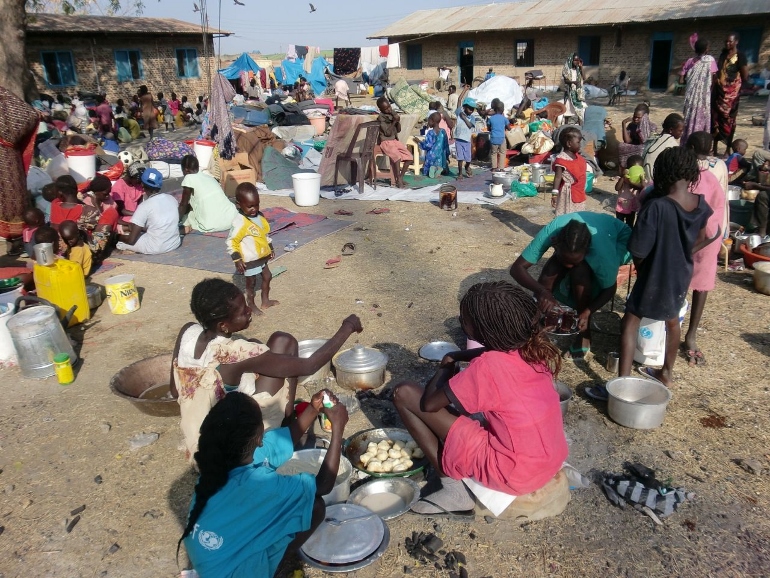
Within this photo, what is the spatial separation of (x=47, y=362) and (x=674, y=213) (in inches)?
→ 179

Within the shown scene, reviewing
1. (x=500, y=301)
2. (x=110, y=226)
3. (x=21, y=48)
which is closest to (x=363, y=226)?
(x=110, y=226)

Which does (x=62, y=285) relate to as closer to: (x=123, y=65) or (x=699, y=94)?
(x=699, y=94)

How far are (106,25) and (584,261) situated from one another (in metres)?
24.0

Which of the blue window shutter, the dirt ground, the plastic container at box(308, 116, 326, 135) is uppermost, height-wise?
the blue window shutter

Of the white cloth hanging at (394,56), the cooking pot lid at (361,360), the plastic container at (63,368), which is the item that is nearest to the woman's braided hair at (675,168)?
the cooking pot lid at (361,360)

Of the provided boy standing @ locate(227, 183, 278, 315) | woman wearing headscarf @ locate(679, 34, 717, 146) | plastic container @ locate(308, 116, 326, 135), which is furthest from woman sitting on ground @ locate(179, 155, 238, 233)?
plastic container @ locate(308, 116, 326, 135)

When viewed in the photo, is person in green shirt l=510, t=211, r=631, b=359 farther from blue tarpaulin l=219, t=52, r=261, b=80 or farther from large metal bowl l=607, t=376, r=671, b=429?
blue tarpaulin l=219, t=52, r=261, b=80

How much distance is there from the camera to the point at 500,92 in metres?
A: 21.1

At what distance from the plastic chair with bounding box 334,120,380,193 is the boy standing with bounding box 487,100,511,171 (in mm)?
2288

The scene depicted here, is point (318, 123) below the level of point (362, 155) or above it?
above

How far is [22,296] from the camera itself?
4887 mm

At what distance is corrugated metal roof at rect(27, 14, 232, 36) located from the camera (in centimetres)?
2061

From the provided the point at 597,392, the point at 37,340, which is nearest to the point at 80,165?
the point at 37,340

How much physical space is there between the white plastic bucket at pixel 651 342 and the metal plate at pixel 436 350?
135cm
